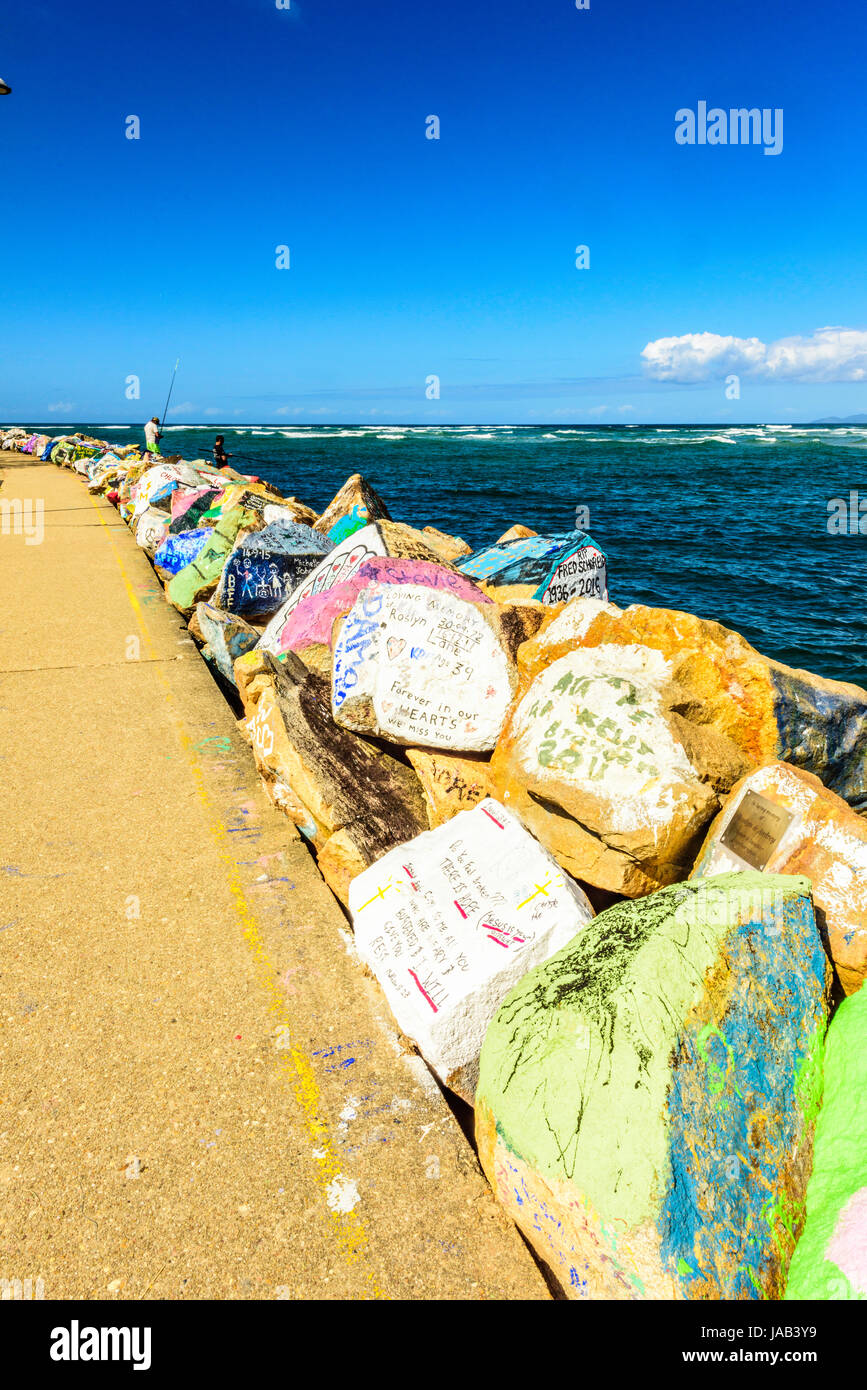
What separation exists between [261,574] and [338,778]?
3.88 m

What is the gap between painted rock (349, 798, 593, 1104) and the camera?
2.59m

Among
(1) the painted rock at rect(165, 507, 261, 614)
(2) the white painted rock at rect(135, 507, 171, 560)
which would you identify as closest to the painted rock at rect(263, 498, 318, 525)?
(1) the painted rock at rect(165, 507, 261, 614)

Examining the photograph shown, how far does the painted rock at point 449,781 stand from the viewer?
3.80 metres

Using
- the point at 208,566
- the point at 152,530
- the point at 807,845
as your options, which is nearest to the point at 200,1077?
the point at 807,845

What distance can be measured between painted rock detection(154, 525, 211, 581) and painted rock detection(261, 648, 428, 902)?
19.3ft

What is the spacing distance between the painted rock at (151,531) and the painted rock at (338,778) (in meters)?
8.02

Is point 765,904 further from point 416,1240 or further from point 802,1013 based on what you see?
point 416,1240

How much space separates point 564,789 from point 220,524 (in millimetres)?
7071

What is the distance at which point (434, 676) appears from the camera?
3.99 metres

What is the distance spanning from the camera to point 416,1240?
84.1 inches

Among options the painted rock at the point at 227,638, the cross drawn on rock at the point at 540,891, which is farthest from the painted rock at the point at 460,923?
the painted rock at the point at 227,638

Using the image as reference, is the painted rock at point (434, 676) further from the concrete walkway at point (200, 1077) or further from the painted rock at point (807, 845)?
the painted rock at point (807, 845)

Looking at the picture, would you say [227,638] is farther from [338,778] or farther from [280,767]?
[338,778]
